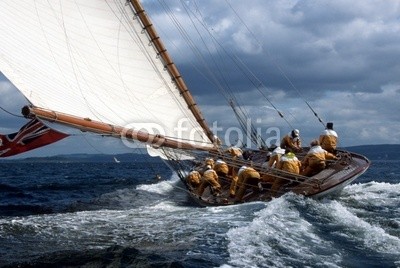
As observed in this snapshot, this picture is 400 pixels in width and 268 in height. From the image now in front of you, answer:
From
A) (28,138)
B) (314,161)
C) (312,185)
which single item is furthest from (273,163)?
(28,138)

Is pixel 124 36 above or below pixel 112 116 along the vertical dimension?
above

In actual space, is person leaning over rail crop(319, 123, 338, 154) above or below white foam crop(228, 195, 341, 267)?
above

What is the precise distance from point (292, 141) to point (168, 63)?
22.6 ft

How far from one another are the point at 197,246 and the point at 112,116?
8124 mm

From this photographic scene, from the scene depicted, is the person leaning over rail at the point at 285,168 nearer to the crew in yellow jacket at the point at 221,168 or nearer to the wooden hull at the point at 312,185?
the wooden hull at the point at 312,185

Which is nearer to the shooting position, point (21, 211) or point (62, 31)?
point (62, 31)

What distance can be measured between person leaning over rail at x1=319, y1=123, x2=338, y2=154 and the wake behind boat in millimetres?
558

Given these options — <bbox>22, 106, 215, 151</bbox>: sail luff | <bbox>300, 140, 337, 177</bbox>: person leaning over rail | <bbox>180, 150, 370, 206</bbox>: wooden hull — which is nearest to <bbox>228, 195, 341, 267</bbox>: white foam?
<bbox>180, 150, 370, 206</bbox>: wooden hull

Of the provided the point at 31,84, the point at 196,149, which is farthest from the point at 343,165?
the point at 31,84

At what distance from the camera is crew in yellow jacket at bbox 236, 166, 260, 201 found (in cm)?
2125

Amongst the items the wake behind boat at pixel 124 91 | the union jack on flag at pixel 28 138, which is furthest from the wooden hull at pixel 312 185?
the union jack on flag at pixel 28 138

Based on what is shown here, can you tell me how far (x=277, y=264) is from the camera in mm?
12602

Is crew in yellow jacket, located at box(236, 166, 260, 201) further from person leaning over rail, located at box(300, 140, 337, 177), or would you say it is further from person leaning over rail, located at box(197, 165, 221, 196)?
person leaning over rail, located at box(300, 140, 337, 177)

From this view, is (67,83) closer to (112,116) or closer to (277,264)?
(112,116)
